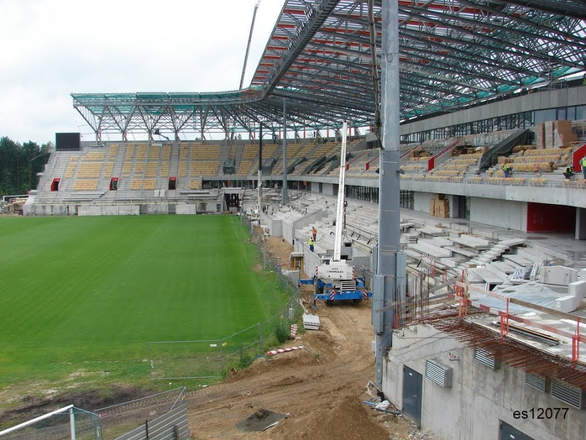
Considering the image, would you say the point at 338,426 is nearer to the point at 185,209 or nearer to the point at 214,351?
the point at 214,351

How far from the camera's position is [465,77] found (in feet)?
124

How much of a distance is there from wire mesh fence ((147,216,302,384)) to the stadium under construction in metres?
3.72

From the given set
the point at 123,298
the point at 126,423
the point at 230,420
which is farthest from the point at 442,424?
the point at 123,298

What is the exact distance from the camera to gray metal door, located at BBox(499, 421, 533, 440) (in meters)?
8.08

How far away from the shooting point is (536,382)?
305 inches

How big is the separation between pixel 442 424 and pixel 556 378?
3334 millimetres

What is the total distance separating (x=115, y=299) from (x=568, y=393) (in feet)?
59.3

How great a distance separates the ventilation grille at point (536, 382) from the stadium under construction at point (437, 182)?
0.20 feet

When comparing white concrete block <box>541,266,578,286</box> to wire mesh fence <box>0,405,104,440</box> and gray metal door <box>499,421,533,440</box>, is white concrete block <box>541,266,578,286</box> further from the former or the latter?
wire mesh fence <box>0,405,104,440</box>

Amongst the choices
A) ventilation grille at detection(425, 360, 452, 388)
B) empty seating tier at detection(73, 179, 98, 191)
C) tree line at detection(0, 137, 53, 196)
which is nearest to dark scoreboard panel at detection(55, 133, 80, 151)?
empty seating tier at detection(73, 179, 98, 191)

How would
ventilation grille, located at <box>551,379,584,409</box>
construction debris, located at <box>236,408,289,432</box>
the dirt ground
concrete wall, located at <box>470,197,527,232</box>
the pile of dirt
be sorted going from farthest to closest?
1. concrete wall, located at <box>470,197,527,232</box>
2. construction debris, located at <box>236,408,289,432</box>
3. the dirt ground
4. the pile of dirt
5. ventilation grille, located at <box>551,379,584,409</box>

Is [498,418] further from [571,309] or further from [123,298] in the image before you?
[123,298]

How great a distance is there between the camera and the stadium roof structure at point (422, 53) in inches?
992

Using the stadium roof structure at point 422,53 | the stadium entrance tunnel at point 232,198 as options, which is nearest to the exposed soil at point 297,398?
the stadium roof structure at point 422,53
